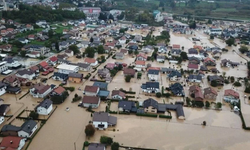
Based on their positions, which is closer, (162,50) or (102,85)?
(102,85)

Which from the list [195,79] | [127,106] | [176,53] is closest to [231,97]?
[195,79]

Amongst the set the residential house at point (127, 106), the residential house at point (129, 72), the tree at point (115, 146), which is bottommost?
the tree at point (115, 146)

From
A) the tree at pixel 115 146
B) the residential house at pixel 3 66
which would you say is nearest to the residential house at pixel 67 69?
the residential house at pixel 3 66

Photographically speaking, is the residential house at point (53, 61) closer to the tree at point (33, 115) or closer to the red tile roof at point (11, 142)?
the tree at point (33, 115)

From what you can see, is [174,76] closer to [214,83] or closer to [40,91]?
[214,83]

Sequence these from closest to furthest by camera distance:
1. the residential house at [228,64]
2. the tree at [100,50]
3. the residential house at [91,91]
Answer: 1. the residential house at [91,91]
2. the residential house at [228,64]
3. the tree at [100,50]

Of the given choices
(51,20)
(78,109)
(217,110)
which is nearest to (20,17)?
(51,20)
